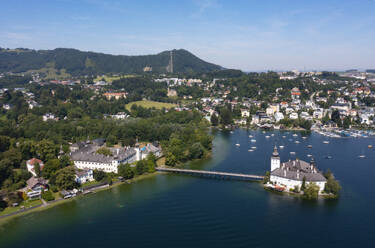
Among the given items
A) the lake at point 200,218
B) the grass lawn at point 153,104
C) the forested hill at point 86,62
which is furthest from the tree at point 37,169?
the forested hill at point 86,62

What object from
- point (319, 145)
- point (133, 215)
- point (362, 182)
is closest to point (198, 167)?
point (133, 215)

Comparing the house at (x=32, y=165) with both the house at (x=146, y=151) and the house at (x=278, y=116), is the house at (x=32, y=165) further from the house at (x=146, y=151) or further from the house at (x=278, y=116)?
the house at (x=278, y=116)

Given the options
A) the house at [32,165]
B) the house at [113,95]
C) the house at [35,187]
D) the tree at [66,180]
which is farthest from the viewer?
the house at [113,95]

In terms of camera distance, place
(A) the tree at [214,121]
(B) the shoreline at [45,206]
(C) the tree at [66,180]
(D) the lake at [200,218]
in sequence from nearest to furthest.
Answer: (D) the lake at [200,218]
(B) the shoreline at [45,206]
(C) the tree at [66,180]
(A) the tree at [214,121]

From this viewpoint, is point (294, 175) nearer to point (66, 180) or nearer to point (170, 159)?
point (170, 159)

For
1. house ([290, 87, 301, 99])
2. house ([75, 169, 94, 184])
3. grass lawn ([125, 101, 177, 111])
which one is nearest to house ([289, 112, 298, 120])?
house ([290, 87, 301, 99])

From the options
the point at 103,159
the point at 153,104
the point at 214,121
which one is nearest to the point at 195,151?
the point at 103,159
